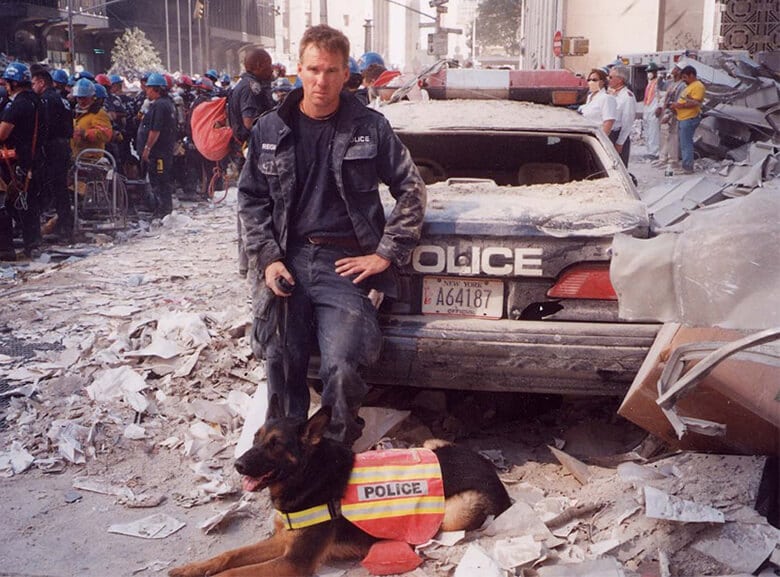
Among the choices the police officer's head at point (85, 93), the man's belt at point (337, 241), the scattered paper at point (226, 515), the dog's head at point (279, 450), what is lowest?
the scattered paper at point (226, 515)

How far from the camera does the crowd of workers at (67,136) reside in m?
9.70

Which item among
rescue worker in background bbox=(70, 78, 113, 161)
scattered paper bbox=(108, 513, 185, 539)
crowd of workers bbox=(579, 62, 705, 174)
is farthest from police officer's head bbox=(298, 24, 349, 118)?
rescue worker in background bbox=(70, 78, 113, 161)

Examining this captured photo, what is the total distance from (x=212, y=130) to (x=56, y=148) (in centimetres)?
196

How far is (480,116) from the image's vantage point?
5.58m

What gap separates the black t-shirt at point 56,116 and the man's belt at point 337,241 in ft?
23.7

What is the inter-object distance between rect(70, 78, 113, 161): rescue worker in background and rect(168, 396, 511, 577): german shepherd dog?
9489mm

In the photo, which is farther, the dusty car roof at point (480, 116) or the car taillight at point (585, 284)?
the dusty car roof at point (480, 116)

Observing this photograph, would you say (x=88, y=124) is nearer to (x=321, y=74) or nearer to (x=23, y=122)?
(x=23, y=122)

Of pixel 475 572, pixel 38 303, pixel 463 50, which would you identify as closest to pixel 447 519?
pixel 475 572

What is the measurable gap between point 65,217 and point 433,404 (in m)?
7.57

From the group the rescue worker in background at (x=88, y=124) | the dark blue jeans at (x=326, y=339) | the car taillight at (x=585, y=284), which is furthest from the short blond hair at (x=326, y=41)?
the rescue worker in background at (x=88, y=124)

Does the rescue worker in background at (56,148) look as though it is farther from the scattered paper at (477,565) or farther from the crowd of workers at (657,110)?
the scattered paper at (477,565)

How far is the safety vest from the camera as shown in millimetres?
3508

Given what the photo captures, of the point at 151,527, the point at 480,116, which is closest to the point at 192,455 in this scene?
the point at 151,527
